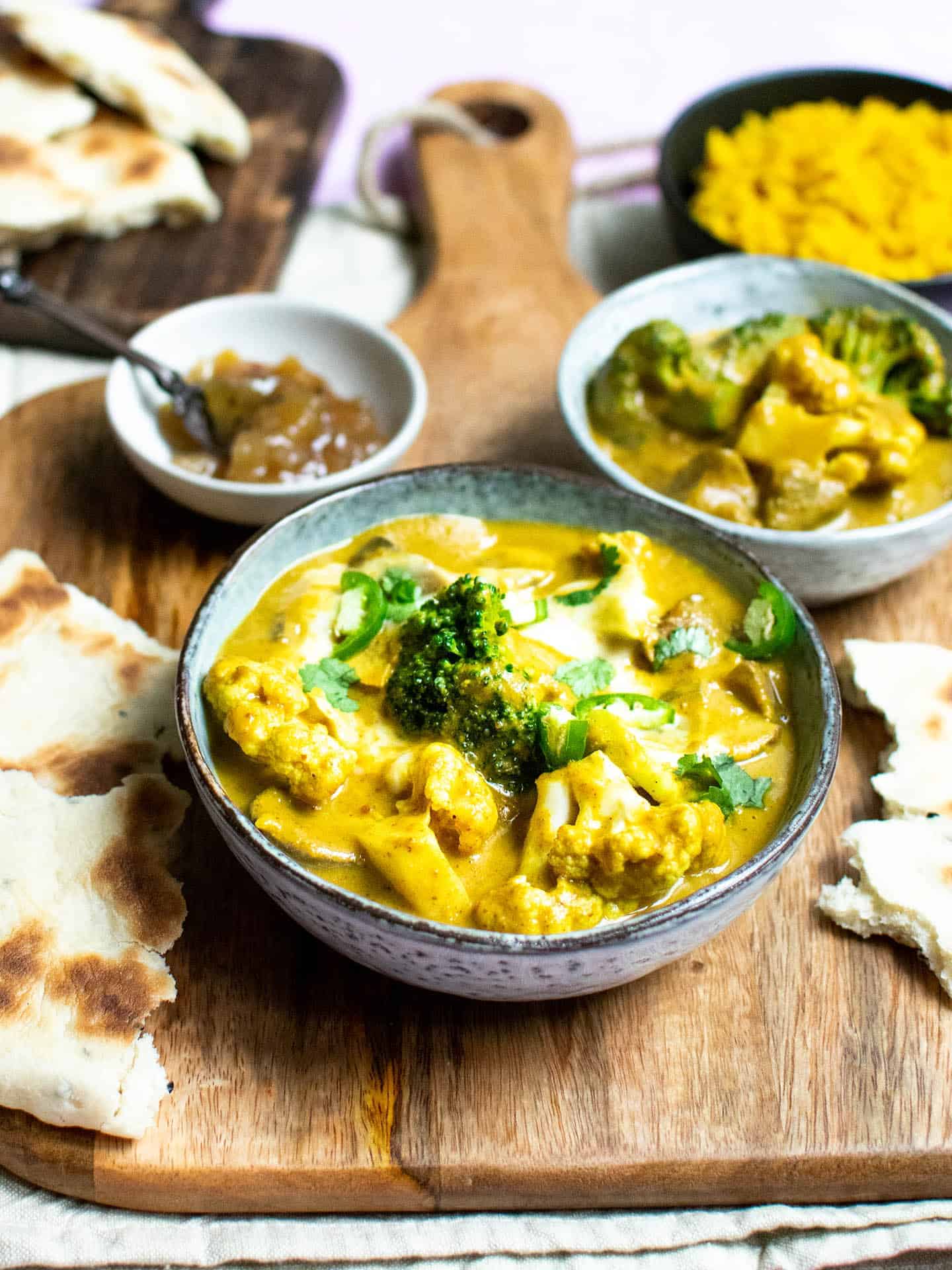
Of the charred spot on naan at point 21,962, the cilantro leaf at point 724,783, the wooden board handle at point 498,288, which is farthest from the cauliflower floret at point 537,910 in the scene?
the wooden board handle at point 498,288

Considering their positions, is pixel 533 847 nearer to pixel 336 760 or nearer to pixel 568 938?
pixel 568 938

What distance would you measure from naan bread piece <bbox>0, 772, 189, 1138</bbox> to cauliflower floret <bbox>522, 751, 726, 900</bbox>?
101cm

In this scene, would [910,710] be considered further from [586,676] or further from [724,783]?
[586,676]

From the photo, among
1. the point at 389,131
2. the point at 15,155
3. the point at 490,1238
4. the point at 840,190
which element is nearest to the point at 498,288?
the point at 389,131

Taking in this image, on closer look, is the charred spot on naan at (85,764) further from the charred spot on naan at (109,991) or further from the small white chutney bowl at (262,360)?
the small white chutney bowl at (262,360)

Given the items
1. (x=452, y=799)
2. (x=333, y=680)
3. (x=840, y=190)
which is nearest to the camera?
(x=452, y=799)

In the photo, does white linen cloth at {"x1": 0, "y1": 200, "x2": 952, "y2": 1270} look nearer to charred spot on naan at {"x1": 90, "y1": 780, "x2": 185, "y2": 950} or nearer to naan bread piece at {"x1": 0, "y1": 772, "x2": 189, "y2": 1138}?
naan bread piece at {"x1": 0, "y1": 772, "x2": 189, "y2": 1138}

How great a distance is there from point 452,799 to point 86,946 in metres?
1.00

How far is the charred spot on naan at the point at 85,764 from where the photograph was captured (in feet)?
11.3

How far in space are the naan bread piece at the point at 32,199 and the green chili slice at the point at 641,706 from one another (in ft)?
11.7

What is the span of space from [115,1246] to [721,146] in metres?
4.88

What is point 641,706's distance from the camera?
3.15 meters

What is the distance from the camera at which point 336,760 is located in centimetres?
296

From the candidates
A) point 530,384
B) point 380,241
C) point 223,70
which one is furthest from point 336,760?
point 223,70
